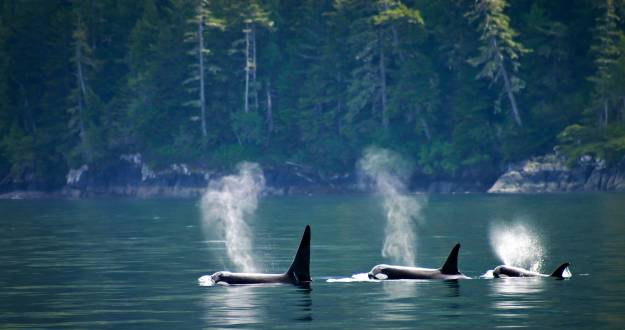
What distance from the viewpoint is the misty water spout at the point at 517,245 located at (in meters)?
44.9

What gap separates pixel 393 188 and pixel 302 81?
2364cm

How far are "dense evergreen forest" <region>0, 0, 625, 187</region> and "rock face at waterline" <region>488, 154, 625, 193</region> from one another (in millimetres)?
2666

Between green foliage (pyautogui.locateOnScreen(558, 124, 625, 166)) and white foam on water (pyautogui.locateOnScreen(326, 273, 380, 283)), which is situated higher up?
green foliage (pyautogui.locateOnScreen(558, 124, 625, 166))

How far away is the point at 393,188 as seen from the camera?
136 m

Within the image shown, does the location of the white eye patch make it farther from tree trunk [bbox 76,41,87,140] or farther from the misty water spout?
tree trunk [bbox 76,41,87,140]

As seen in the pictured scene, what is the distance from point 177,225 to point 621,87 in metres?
58.8

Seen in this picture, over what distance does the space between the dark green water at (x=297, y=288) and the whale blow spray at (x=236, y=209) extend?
76 centimetres

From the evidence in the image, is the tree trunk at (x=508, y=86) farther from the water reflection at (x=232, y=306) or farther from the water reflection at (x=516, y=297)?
the water reflection at (x=232, y=306)

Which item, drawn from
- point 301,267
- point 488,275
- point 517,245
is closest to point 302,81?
point 517,245

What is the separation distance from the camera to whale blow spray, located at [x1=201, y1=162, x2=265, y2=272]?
173 feet

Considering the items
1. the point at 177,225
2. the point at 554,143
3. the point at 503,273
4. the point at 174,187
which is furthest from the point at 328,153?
the point at 503,273

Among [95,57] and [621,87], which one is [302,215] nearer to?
[621,87]

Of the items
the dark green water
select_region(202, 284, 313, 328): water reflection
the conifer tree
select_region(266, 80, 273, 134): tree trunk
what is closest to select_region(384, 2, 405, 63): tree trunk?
the conifer tree

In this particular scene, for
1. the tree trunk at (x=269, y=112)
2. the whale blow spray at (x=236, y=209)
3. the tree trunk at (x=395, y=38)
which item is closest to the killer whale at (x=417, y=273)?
the whale blow spray at (x=236, y=209)
